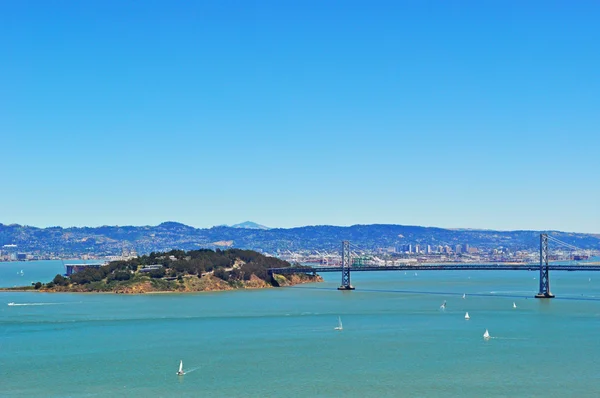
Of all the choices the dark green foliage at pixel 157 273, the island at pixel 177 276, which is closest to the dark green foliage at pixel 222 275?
the island at pixel 177 276

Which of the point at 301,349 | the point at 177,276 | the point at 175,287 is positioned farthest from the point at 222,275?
the point at 301,349

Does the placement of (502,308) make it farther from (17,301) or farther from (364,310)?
(17,301)

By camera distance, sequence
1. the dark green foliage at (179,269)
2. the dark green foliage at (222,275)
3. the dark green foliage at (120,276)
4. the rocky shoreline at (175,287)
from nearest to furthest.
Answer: the rocky shoreline at (175,287), the dark green foliage at (120,276), the dark green foliage at (179,269), the dark green foliage at (222,275)

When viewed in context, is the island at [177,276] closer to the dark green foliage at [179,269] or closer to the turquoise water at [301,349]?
the dark green foliage at [179,269]

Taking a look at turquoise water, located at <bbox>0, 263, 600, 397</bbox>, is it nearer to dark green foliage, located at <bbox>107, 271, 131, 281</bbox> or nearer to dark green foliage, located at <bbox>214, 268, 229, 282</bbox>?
dark green foliage, located at <bbox>107, 271, 131, 281</bbox>

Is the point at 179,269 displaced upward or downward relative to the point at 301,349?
upward

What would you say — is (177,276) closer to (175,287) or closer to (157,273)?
(157,273)
